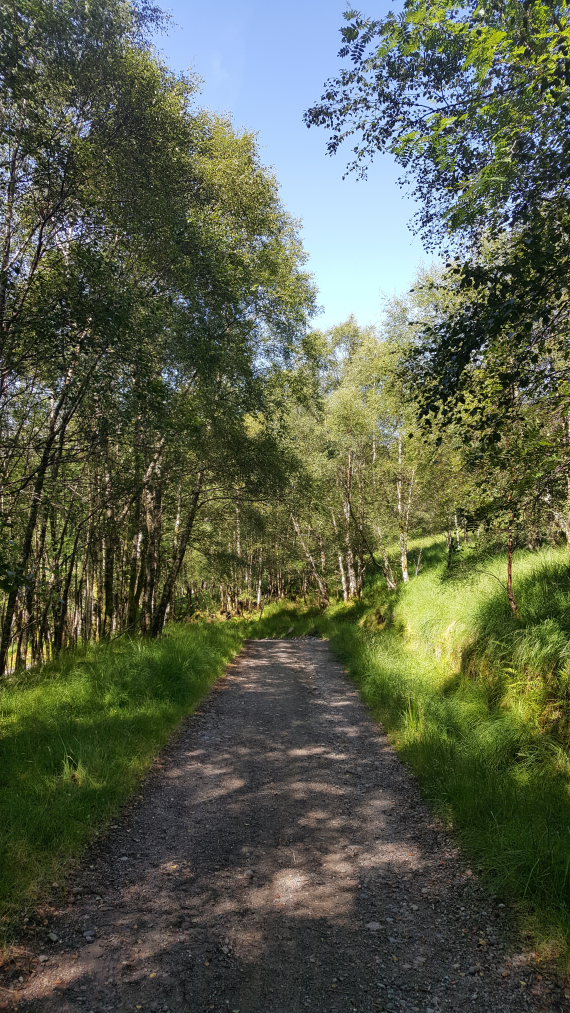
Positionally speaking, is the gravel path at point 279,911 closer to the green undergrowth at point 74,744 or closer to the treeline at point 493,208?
the green undergrowth at point 74,744

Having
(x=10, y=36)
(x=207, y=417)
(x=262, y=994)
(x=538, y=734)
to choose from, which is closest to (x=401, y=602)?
(x=207, y=417)

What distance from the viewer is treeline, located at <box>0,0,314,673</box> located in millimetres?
6352

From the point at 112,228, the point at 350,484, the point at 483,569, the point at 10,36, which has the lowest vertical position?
the point at 483,569

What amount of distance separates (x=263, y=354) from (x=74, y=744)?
12246 millimetres

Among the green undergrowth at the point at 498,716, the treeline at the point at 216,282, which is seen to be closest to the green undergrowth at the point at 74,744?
the treeline at the point at 216,282

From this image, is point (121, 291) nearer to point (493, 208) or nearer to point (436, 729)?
point (493, 208)

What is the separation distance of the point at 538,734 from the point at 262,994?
14.0 feet

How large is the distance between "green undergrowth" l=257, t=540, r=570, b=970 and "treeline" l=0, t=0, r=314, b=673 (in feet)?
16.2

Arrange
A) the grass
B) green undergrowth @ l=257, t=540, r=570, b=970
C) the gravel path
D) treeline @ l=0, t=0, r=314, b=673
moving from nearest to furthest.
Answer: the gravel path → green undergrowth @ l=257, t=540, r=570, b=970 → the grass → treeline @ l=0, t=0, r=314, b=673

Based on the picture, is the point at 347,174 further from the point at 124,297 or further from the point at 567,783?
the point at 567,783

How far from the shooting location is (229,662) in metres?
14.0

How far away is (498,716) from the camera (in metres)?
6.50

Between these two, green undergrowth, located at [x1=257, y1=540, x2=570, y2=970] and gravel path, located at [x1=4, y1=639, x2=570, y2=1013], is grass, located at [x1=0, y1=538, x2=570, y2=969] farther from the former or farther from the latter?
gravel path, located at [x1=4, y1=639, x2=570, y2=1013]

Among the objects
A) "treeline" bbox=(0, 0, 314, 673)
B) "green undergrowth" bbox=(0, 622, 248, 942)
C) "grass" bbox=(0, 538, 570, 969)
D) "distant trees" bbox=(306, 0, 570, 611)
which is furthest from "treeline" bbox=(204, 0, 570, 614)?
"green undergrowth" bbox=(0, 622, 248, 942)
